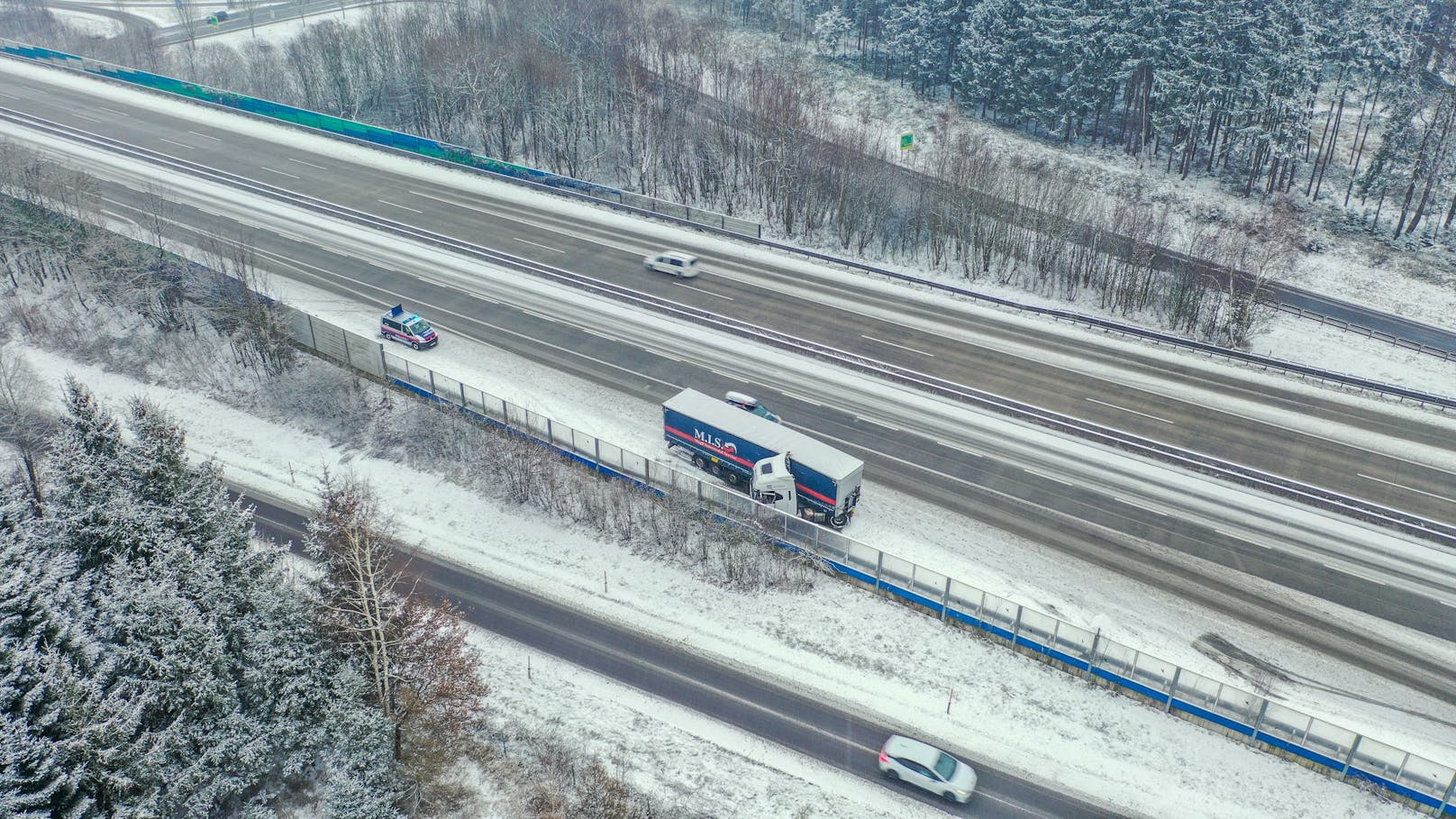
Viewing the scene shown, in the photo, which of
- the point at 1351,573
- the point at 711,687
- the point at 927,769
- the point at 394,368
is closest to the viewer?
the point at 927,769

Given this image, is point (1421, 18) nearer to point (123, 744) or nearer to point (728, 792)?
point (728, 792)

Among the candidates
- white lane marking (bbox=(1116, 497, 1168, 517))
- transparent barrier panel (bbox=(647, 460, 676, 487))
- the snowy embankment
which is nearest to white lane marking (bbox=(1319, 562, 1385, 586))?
white lane marking (bbox=(1116, 497, 1168, 517))

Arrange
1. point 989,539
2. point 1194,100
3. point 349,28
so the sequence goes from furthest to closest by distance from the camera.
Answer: point 349,28 < point 1194,100 < point 989,539

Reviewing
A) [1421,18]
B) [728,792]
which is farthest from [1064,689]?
[1421,18]

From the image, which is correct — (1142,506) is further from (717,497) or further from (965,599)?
(717,497)

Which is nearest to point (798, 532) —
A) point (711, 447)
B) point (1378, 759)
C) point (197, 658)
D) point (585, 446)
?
point (711, 447)

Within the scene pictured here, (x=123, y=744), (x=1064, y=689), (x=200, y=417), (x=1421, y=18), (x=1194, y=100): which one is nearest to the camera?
(x=123, y=744)

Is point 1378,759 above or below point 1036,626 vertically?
below

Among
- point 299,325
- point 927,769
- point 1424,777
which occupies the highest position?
point 299,325
